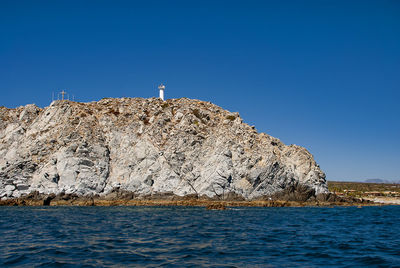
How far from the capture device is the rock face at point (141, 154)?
68062mm

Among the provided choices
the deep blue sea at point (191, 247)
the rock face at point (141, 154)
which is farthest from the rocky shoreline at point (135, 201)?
the deep blue sea at point (191, 247)

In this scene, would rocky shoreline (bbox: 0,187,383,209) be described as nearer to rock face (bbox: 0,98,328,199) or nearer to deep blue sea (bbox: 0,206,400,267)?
rock face (bbox: 0,98,328,199)

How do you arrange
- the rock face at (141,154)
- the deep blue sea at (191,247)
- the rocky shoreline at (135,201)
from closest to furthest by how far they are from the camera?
the deep blue sea at (191,247) → the rocky shoreline at (135,201) → the rock face at (141,154)

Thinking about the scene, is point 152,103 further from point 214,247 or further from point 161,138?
point 214,247

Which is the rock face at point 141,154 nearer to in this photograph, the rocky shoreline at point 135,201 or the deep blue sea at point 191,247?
the rocky shoreline at point 135,201

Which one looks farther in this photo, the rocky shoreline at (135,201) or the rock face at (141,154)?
the rock face at (141,154)

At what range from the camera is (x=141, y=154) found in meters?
71.5

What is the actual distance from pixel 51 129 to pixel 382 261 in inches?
2792

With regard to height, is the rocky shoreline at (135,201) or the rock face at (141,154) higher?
the rock face at (141,154)

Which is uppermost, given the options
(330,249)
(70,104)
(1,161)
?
(70,104)

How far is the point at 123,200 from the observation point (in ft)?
218

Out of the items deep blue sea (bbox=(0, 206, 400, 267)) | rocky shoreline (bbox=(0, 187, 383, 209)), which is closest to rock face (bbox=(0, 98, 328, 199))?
rocky shoreline (bbox=(0, 187, 383, 209))

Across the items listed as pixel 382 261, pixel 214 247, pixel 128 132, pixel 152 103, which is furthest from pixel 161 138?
pixel 382 261

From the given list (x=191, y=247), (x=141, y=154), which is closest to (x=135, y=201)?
(x=141, y=154)
